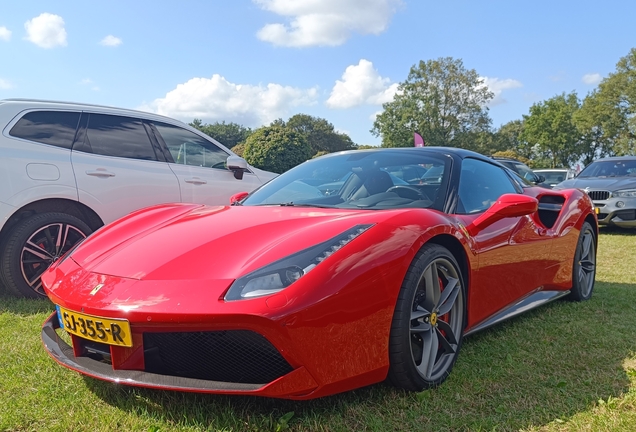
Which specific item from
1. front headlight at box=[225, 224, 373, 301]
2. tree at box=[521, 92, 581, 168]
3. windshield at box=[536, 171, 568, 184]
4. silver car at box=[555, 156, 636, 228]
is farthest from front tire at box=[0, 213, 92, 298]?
tree at box=[521, 92, 581, 168]

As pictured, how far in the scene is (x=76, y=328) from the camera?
1.93 meters

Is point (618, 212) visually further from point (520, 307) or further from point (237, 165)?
point (237, 165)

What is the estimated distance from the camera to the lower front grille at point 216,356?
5.64 ft

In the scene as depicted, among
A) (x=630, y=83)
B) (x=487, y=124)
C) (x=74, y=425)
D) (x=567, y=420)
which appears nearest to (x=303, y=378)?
(x=74, y=425)

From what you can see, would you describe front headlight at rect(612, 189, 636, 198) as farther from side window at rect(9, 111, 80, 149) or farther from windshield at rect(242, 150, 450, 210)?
side window at rect(9, 111, 80, 149)

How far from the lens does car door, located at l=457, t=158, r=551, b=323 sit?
2.67 meters

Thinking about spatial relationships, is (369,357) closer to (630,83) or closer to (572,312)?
(572,312)

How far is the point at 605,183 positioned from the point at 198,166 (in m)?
7.33

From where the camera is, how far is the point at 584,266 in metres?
4.09

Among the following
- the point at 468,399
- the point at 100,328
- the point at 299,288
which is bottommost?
the point at 468,399

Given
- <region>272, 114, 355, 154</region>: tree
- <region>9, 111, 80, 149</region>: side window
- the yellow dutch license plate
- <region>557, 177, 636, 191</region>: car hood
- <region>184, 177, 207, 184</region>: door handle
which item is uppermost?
<region>272, 114, 355, 154</region>: tree

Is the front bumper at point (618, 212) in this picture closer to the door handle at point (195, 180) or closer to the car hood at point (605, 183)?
the car hood at point (605, 183)

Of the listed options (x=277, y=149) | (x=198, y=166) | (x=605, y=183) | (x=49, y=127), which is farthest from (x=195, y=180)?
(x=277, y=149)

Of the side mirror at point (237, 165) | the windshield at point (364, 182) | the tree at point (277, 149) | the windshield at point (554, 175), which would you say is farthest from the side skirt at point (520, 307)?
the tree at point (277, 149)
